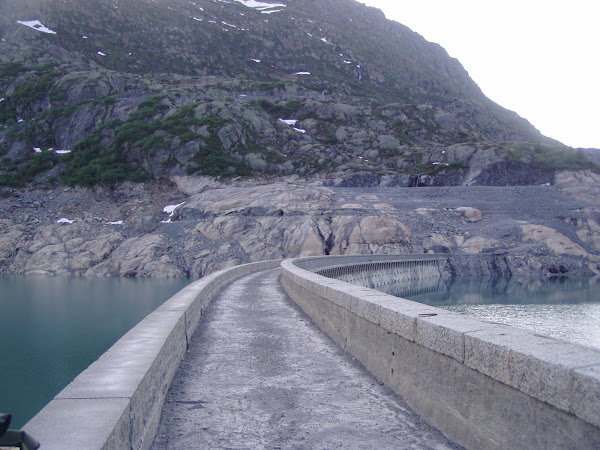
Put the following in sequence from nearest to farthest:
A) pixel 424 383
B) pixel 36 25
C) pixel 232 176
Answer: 1. pixel 424 383
2. pixel 232 176
3. pixel 36 25

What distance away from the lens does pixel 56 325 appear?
27109 mm

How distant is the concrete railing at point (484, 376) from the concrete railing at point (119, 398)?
283 cm

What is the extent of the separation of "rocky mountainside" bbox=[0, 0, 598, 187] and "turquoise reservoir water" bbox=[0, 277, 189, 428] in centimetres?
2619

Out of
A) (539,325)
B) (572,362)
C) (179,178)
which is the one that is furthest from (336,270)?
(179,178)

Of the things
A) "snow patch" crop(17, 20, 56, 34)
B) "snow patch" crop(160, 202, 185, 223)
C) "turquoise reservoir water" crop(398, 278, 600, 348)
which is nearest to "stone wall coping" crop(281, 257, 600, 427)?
"turquoise reservoir water" crop(398, 278, 600, 348)

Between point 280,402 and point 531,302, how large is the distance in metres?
35.0

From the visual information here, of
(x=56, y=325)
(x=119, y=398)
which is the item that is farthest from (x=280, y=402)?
(x=56, y=325)

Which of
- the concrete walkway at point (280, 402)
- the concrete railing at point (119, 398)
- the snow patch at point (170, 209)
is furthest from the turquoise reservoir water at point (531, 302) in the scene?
the snow patch at point (170, 209)

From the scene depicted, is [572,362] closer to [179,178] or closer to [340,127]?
[179,178]

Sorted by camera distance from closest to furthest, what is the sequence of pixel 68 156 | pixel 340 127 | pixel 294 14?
pixel 68 156, pixel 340 127, pixel 294 14

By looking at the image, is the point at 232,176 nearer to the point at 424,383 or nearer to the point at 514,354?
the point at 424,383

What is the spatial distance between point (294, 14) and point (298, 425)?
196m

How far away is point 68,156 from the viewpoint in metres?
73.4

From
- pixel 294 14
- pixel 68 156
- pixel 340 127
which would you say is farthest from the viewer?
pixel 294 14
